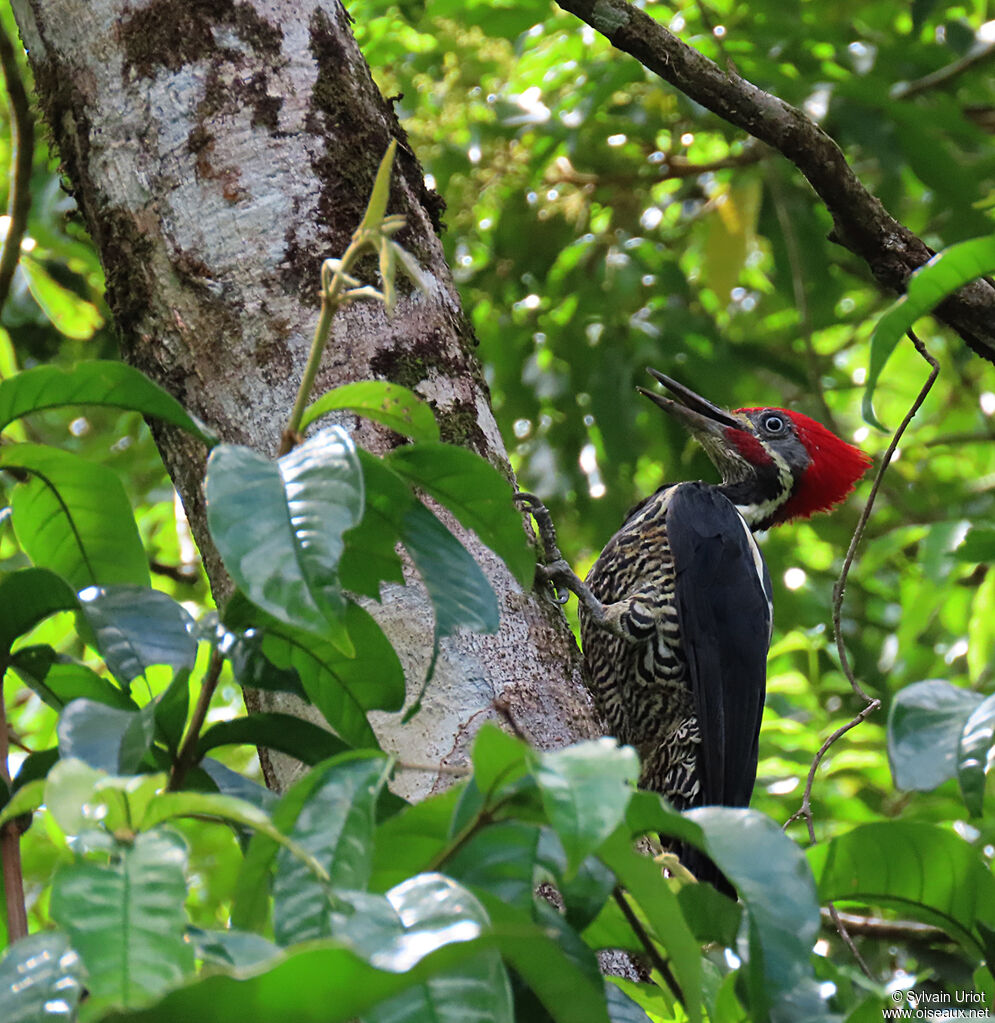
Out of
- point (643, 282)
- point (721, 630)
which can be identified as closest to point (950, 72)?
point (643, 282)

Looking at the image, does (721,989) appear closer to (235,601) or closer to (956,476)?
(235,601)

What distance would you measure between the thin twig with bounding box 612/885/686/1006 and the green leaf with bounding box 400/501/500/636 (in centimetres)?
22

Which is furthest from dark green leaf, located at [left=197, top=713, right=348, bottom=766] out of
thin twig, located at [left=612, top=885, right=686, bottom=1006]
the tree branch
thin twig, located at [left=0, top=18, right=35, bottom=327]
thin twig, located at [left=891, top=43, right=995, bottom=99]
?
thin twig, located at [left=891, top=43, right=995, bottom=99]

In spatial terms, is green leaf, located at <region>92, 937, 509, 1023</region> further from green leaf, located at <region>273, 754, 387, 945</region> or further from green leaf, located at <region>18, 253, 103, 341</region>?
green leaf, located at <region>18, 253, 103, 341</region>

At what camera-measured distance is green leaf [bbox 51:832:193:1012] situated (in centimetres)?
60

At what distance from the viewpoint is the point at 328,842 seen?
27.9 inches

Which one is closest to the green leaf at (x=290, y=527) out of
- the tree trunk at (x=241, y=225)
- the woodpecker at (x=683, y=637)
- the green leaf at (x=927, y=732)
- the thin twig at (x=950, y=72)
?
the green leaf at (x=927, y=732)

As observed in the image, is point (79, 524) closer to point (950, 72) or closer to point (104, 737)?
point (104, 737)

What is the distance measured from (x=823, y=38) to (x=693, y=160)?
3.99ft

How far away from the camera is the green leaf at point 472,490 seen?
98 centimetres

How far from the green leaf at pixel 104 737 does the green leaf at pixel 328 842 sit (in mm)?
121

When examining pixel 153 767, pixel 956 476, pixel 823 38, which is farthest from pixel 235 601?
pixel 956 476

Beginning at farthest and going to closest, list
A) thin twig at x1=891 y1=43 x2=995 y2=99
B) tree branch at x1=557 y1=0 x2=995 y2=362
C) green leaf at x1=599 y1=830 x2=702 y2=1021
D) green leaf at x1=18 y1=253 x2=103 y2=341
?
thin twig at x1=891 y1=43 x2=995 y2=99 < green leaf at x1=18 y1=253 x2=103 y2=341 < tree branch at x1=557 y1=0 x2=995 y2=362 < green leaf at x1=599 y1=830 x2=702 y2=1021

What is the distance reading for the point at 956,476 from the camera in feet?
17.6
